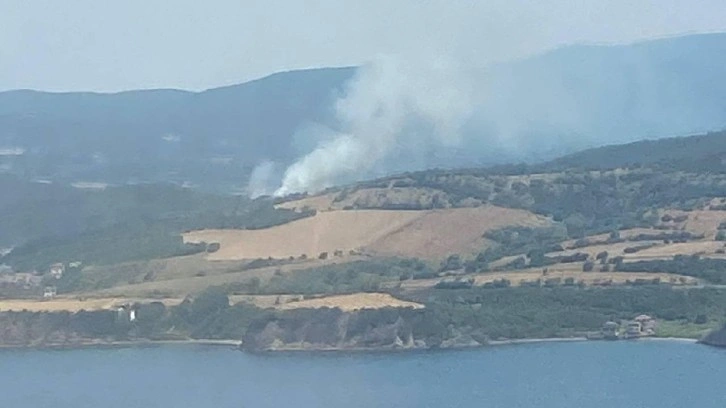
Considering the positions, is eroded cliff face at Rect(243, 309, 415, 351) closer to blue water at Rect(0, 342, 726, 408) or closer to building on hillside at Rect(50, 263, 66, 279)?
blue water at Rect(0, 342, 726, 408)

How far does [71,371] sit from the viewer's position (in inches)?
1965

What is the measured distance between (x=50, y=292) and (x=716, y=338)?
21.6 m

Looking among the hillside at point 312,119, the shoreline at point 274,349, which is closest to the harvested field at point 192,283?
the shoreline at point 274,349

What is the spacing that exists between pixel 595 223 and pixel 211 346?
14555 millimetres

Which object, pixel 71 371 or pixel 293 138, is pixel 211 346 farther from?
pixel 293 138

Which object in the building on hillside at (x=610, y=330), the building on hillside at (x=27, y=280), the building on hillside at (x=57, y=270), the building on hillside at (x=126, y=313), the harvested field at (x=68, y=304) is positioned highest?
the building on hillside at (x=57, y=270)

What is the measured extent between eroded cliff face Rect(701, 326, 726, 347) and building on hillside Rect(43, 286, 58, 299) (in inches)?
813

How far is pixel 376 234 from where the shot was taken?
6125cm

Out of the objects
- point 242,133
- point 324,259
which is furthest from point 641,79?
point 324,259

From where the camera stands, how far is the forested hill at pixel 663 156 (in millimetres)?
67312

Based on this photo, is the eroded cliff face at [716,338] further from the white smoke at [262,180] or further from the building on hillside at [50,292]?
the white smoke at [262,180]

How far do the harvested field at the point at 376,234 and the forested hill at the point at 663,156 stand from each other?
7.82 m

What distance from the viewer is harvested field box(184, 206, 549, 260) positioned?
59625mm

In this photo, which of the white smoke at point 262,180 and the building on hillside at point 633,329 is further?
the white smoke at point 262,180
